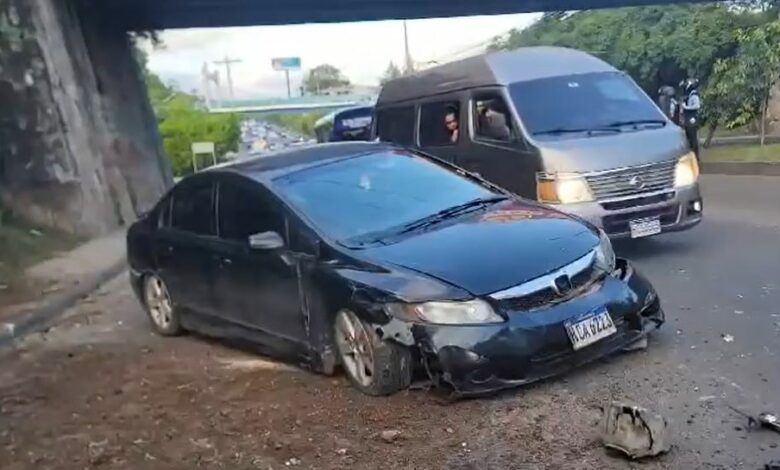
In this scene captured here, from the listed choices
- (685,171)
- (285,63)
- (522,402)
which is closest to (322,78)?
(285,63)

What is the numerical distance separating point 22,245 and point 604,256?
33.9 feet

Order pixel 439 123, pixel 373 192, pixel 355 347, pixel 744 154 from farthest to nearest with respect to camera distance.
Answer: pixel 744 154, pixel 439 123, pixel 373 192, pixel 355 347

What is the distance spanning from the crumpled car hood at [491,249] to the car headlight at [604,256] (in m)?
0.06

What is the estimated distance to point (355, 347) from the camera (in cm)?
626

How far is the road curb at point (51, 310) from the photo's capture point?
31.9 ft

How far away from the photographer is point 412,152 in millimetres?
8086

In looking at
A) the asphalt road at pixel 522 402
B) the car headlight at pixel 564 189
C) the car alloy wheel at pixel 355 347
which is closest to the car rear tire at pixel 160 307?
the asphalt road at pixel 522 402

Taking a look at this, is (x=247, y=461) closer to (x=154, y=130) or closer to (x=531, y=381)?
(x=531, y=381)

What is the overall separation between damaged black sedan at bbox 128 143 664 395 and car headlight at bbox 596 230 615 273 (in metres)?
0.01

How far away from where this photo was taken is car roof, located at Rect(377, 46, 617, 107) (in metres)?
11.2

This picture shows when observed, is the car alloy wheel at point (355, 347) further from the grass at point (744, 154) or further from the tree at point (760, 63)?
the tree at point (760, 63)

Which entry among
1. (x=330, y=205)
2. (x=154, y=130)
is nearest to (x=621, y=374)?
(x=330, y=205)

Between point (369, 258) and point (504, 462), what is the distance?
1715 millimetres

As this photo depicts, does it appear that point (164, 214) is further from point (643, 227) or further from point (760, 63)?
point (760, 63)
